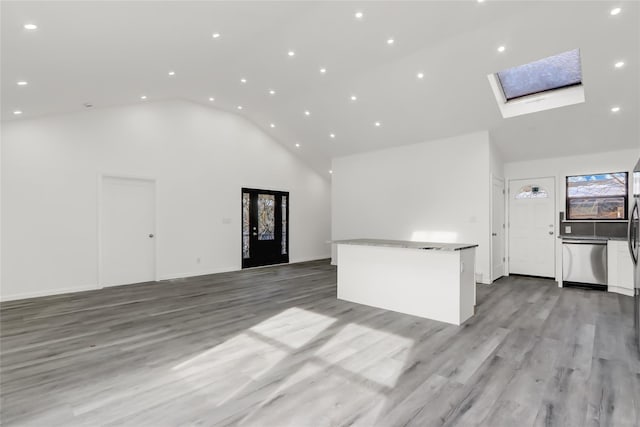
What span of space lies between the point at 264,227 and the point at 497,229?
5.43 metres

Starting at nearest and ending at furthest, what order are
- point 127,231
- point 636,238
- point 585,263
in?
point 636,238 → point 585,263 → point 127,231

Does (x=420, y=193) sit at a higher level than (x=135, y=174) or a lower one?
lower

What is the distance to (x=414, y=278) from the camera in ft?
13.1

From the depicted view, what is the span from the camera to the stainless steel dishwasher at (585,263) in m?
5.41

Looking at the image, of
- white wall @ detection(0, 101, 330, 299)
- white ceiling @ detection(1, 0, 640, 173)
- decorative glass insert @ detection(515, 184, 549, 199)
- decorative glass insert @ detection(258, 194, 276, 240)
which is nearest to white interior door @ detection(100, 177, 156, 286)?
white wall @ detection(0, 101, 330, 299)

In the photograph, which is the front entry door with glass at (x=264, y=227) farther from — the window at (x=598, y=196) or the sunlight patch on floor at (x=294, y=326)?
the window at (x=598, y=196)

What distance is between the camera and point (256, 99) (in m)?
6.61

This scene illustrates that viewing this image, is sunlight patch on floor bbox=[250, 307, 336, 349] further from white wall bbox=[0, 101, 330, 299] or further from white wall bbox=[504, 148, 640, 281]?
white wall bbox=[504, 148, 640, 281]

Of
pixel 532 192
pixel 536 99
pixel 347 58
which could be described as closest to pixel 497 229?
pixel 532 192

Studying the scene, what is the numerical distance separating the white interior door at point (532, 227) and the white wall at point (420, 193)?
1.33 metres

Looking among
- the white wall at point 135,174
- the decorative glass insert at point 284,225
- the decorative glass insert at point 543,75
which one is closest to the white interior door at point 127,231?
the white wall at point 135,174

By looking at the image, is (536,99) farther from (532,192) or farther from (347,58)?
(347,58)

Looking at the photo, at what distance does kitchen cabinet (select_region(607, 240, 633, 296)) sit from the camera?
4.98 meters

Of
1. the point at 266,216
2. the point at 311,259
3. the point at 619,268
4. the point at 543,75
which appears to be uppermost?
the point at 543,75
